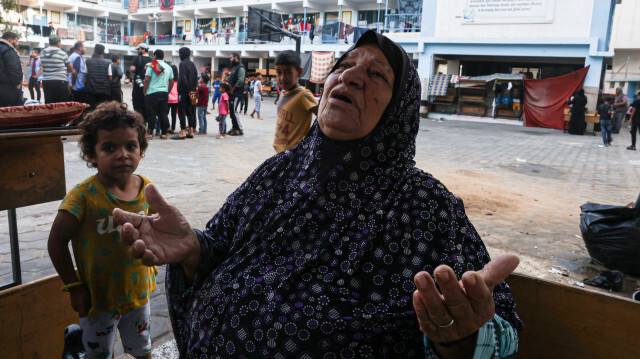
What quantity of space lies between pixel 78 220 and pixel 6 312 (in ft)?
1.81

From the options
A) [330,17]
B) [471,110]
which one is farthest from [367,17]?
[471,110]

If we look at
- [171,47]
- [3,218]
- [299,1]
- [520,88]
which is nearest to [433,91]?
[520,88]

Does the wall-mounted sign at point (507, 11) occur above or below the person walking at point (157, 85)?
above

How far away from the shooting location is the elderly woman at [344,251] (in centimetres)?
133

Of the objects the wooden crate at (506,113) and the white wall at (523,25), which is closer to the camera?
the white wall at (523,25)

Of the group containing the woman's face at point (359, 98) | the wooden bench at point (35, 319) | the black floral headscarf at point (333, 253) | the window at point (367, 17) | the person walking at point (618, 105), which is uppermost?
the window at point (367, 17)

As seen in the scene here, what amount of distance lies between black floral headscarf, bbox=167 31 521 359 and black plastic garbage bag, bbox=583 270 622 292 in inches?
109

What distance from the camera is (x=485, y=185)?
23.0 feet

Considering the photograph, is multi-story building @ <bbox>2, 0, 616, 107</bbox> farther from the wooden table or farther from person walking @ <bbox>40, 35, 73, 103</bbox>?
the wooden table

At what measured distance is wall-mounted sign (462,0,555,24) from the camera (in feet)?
61.1

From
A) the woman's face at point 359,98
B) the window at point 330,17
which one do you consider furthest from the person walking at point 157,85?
the window at point 330,17

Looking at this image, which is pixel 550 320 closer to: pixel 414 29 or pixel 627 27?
pixel 414 29

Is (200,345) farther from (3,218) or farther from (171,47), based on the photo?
(171,47)

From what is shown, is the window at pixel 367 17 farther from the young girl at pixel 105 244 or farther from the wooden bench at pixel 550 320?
the wooden bench at pixel 550 320
